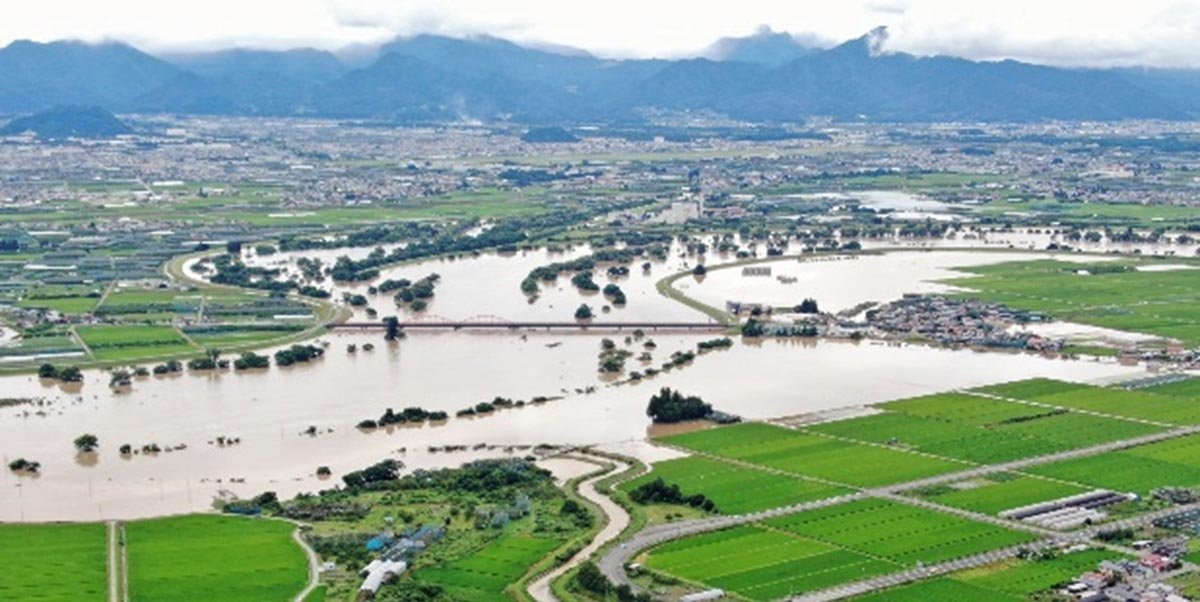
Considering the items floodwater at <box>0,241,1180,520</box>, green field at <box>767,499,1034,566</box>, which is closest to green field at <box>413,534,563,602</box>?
green field at <box>767,499,1034,566</box>

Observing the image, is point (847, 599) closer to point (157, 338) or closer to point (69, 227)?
point (157, 338)

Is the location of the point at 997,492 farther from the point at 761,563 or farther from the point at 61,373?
the point at 61,373

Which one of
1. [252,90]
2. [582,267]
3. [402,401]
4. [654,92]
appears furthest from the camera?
[252,90]

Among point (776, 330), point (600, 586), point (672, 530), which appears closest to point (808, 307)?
point (776, 330)

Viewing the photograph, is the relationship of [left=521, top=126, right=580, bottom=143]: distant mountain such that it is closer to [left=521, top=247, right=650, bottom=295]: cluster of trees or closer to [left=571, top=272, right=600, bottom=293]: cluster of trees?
[left=521, top=247, right=650, bottom=295]: cluster of trees

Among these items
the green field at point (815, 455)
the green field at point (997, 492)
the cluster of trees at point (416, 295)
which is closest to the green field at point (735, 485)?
the green field at point (815, 455)
